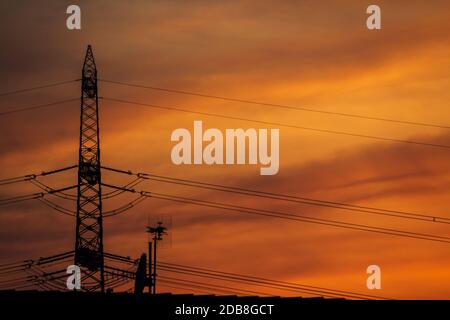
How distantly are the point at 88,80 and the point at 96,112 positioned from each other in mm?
2715

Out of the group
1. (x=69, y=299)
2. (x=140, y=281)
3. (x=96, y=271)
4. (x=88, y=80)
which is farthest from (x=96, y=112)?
(x=69, y=299)

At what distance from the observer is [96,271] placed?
79.1 meters

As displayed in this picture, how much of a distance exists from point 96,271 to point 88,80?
15.9 meters
